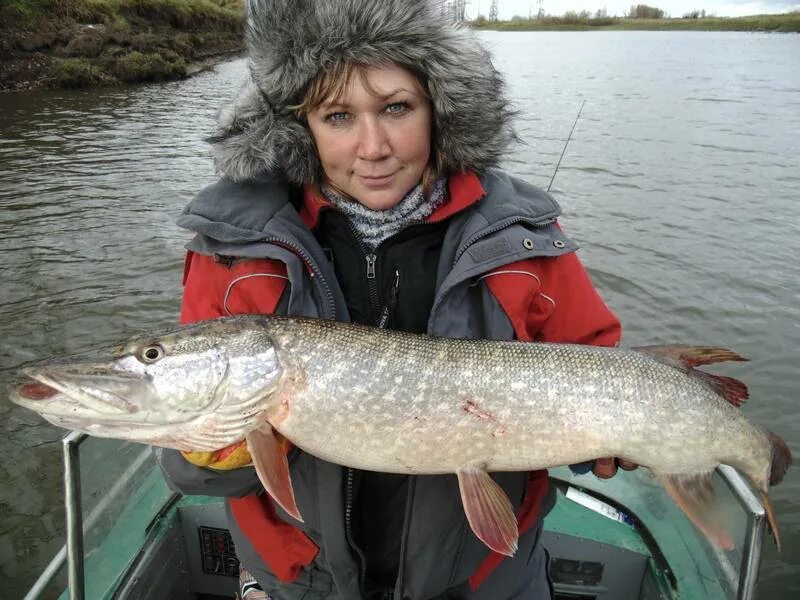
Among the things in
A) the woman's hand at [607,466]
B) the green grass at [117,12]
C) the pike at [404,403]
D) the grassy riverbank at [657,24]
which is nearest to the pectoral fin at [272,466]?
the pike at [404,403]

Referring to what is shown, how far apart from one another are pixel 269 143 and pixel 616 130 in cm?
1439

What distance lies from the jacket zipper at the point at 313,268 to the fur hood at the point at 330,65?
1.10ft

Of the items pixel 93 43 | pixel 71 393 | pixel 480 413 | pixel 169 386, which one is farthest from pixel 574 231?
pixel 93 43

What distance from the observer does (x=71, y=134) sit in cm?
1471

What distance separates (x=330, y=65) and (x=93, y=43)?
83.5ft

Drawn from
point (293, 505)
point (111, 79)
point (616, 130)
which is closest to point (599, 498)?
point (293, 505)

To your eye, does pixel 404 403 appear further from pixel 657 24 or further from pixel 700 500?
pixel 657 24

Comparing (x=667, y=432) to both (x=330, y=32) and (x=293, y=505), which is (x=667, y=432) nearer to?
(x=293, y=505)

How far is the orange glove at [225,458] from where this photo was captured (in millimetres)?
1851

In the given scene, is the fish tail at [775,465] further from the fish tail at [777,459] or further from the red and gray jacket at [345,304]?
the red and gray jacket at [345,304]

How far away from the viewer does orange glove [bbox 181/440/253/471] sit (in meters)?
1.85

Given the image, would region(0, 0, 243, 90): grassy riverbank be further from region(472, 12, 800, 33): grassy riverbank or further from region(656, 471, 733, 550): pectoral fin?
region(472, 12, 800, 33): grassy riverbank

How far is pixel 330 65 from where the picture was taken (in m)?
2.03

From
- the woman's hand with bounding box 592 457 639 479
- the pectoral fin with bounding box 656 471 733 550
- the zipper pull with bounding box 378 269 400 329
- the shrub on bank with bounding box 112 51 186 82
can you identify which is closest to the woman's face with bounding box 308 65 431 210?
the zipper pull with bounding box 378 269 400 329
